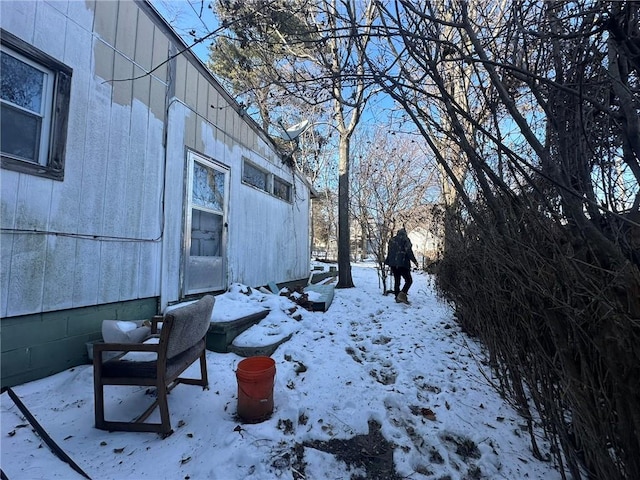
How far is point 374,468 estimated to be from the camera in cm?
204

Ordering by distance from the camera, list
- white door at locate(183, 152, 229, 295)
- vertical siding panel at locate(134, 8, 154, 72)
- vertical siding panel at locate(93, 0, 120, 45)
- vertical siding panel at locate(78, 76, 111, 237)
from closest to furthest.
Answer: vertical siding panel at locate(78, 76, 111, 237) → vertical siding panel at locate(93, 0, 120, 45) → vertical siding panel at locate(134, 8, 154, 72) → white door at locate(183, 152, 229, 295)

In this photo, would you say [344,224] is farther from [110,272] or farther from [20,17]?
[20,17]

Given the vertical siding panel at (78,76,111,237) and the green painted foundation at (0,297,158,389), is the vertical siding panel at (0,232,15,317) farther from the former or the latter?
the vertical siding panel at (78,76,111,237)

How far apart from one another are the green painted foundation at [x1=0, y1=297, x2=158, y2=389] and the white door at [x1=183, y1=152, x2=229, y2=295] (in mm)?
1315

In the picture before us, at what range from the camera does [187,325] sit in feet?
7.95

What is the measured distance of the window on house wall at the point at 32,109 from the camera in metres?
2.66

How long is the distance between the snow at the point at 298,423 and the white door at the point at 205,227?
1397 mm

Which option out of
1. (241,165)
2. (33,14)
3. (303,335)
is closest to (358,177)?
(241,165)

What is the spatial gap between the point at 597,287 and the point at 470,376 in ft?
8.26

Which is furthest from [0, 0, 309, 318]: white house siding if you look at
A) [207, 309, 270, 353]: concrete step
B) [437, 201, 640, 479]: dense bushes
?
[437, 201, 640, 479]: dense bushes

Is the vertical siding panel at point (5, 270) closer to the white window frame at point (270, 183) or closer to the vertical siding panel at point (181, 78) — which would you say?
the vertical siding panel at point (181, 78)

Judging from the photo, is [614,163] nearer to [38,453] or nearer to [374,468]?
[374,468]

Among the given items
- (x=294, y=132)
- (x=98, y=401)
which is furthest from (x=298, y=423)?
(x=294, y=132)

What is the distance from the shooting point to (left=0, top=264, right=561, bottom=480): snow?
197 cm
